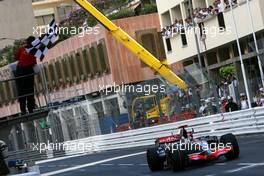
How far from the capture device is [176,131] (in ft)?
92.1

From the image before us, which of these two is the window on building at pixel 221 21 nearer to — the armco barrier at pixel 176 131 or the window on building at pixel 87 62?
the armco barrier at pixel 176 131

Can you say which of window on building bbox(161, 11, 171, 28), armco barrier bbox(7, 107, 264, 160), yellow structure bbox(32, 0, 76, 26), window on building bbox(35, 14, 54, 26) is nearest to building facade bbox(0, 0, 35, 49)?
window on building bbox(35, 14, 54, 26)

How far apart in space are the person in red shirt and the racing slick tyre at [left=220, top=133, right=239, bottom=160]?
14.3ft

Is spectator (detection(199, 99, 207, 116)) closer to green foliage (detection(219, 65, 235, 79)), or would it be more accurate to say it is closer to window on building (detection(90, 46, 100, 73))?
green foliage (detection(219, 65, 235, 79))

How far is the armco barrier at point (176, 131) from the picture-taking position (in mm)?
24109

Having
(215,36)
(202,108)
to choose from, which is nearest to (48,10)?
(215,36)

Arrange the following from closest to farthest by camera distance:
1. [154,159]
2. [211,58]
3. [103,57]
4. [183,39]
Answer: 1. [154,159]
2. [211,58]
3. [183,39]
4. [103,57]

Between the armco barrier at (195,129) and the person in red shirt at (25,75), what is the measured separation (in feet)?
32.9

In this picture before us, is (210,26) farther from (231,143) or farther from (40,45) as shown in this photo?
(40,45)

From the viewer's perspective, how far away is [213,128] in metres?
26.2

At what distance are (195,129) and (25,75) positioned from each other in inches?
525

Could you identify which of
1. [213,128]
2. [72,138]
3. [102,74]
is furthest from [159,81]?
[102,74]

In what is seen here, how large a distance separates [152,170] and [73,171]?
254 inches

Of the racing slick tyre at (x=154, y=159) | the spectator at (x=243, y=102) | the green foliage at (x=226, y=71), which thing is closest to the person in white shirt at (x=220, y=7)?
the green foliage at (x=226, y=71)
